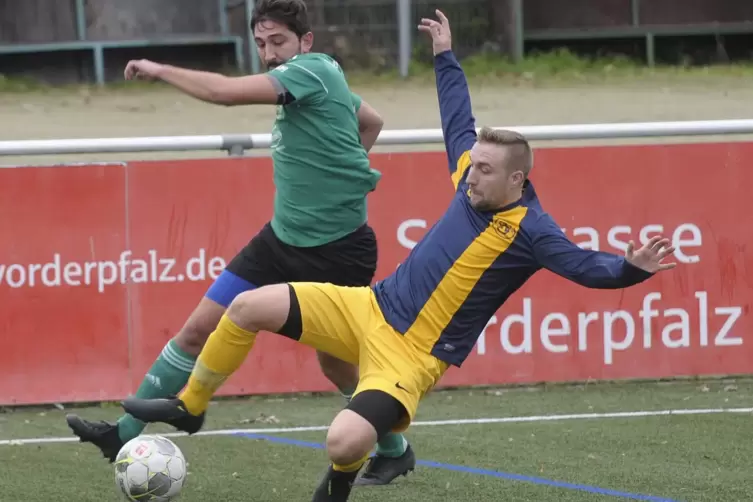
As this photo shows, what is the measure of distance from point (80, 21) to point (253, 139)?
12725mm

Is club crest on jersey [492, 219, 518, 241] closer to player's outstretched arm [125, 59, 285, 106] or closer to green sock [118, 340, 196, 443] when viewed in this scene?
player's outstretched arm [125, 59, 285, 106]

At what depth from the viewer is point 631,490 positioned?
20.5 ft

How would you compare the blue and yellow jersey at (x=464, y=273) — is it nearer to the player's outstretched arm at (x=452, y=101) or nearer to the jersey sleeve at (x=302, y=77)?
the player's outstretched arm at (x=452, y=101)

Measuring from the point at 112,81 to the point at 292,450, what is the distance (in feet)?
48.0

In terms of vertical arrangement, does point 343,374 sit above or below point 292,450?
above

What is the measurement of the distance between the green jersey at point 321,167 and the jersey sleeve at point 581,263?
108 cm

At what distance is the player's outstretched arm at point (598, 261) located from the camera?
5.16 m

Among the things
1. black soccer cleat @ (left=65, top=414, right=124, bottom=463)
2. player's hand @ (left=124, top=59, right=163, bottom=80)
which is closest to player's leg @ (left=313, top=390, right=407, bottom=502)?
black soccer cleat @ (left=65, top=414, right=124, bottom=463)

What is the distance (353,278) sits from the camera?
6398 millimetres

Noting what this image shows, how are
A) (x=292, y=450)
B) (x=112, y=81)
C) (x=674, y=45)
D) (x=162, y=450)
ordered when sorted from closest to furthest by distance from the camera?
1. (x=162, y=450)
2. (x=292, y=450)
3. (x=112, y=81)
4. (x=674, y=45)

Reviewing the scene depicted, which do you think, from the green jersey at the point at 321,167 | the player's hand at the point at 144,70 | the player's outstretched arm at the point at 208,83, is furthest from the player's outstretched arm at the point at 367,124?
the player's hand at the point at 144,70

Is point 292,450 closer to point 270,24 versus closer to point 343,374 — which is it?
point 343,374

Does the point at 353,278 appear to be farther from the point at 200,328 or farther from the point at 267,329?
the point at 267,329

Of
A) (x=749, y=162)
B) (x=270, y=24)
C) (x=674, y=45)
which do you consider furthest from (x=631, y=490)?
(x=674, y=45)
